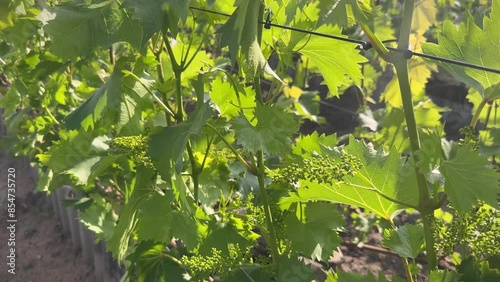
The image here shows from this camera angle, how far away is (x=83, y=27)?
1.19 meters

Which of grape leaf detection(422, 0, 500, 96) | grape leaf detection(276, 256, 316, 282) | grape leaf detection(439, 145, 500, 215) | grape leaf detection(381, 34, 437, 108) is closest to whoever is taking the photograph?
grape leaf detection(439, 145, 500, 215)

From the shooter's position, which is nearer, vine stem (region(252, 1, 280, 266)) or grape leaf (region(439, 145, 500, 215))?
grape leaf (region(439, 145, 500, 215))

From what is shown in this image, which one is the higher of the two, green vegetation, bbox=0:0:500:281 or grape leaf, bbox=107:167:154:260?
green vegetation, bbox=0:0:500:281

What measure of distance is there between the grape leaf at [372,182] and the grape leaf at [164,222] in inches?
13.9

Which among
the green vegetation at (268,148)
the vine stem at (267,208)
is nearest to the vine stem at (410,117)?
the green vegetation at (268,148)

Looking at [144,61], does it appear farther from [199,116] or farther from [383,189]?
[383,189]

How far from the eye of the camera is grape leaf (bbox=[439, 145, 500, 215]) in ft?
2.87

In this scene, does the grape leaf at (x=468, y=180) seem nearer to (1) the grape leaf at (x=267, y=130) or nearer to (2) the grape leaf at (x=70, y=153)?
(1) the grape leaf at (x=267, y=130)

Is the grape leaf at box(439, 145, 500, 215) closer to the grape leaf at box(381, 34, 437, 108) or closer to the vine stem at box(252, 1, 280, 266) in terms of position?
the vine stem at box(252, 1, 280, 266)

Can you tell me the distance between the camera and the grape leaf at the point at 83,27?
119 cm

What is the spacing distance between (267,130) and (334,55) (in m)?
0.26

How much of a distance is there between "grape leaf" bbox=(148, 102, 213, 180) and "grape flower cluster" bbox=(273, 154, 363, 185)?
215 millimetres

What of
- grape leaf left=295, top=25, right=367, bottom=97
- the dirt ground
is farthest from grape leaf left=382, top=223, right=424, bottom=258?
the dirt ground

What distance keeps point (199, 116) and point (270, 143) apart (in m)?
0.17
